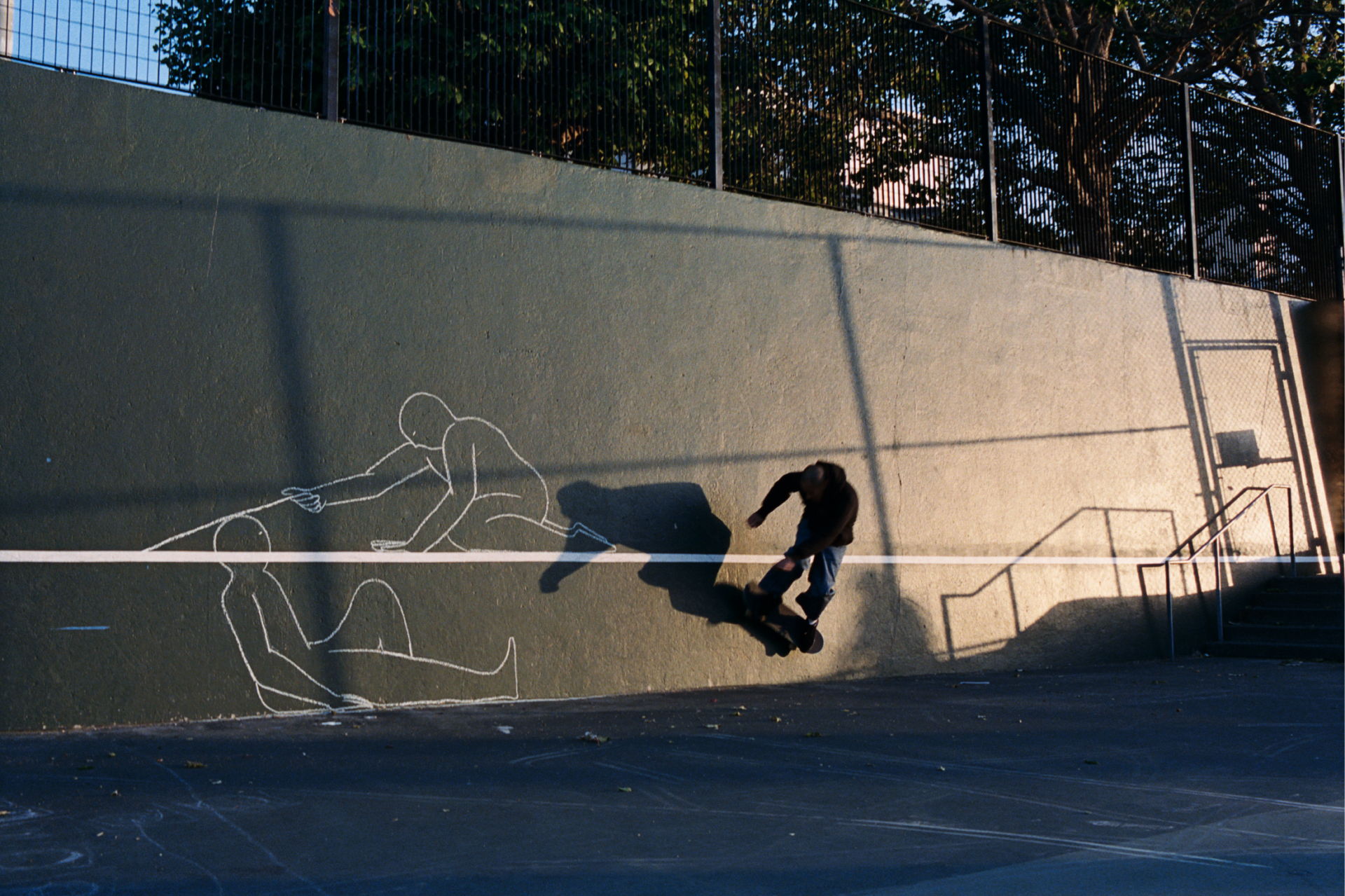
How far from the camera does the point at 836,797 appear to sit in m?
4.75

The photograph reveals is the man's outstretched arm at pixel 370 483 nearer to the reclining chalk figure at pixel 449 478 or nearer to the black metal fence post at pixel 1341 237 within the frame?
the reclining chalk figure at pixel 449 478

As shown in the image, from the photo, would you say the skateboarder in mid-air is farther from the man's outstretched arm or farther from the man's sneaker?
the man's outstretched arm

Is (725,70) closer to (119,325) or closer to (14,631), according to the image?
(119,325)

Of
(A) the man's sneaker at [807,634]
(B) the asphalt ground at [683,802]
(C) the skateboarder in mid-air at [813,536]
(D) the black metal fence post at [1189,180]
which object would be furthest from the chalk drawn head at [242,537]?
(D) the black metal fence post at [1189,180]

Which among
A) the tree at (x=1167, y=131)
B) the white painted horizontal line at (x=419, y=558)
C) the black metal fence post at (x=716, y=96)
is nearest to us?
the white painted horizontal line at (x=419, y=558)

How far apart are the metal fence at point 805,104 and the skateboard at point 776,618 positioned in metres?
3.30

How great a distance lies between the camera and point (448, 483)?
724 centimetres

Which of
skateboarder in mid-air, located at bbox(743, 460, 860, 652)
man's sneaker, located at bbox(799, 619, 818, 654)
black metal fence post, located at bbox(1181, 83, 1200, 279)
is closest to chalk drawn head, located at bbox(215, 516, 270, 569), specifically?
skateboarder in mid-air, located at bbox(743, 460, 860, 652)

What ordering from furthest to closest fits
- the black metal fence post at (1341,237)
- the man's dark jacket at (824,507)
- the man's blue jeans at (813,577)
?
the black metal fence post at (1341,237) < the man's blue jeans at (813,577) < the man's dark jacket at (824,507)

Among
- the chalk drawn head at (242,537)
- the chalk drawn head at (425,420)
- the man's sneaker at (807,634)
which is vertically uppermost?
the chalk drawn head at (425,420)

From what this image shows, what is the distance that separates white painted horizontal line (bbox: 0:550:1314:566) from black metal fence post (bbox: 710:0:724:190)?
10.2 ft

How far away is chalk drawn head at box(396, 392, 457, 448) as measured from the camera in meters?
7.13

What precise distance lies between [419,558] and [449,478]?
54 centimetres

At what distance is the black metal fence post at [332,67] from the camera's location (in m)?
7.27
